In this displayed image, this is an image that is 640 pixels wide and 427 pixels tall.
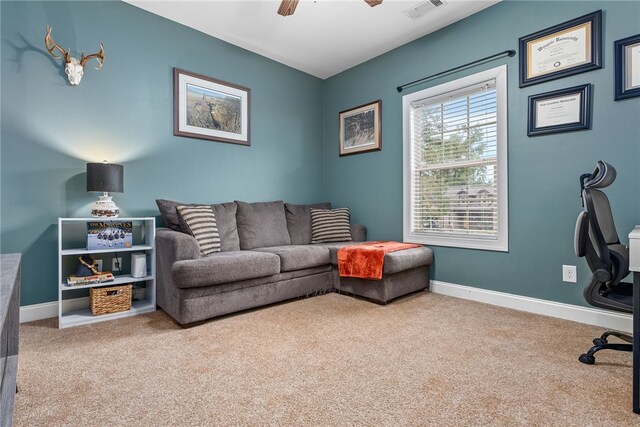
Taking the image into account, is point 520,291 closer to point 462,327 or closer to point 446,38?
point 462,327

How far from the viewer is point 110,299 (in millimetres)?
2598

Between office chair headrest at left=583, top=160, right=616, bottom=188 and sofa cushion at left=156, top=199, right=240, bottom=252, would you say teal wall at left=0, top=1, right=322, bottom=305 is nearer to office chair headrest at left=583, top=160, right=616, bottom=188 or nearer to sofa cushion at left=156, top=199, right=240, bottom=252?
sofa cushion at left=156, top=199, right=240, bottom=252

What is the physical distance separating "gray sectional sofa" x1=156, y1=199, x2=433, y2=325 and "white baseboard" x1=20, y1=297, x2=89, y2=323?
660 millimetres

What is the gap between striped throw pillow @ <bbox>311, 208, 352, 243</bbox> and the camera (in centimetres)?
386

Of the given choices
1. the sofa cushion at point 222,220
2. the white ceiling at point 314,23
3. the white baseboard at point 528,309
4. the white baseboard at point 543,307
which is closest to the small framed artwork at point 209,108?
the white ceiling at point 314,23

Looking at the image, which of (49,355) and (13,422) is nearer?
(13,422)

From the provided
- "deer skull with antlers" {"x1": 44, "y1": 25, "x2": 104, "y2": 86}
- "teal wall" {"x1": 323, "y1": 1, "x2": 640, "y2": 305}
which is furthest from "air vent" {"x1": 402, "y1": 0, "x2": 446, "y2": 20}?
"deer skull with antlers" {"x1": 44, "y1": 25, "x2": 104, "y2": 86}

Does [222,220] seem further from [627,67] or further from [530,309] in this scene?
[627,67]

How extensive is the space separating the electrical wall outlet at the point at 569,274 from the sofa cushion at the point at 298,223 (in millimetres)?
2471

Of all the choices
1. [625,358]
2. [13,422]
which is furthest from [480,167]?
[13,422]

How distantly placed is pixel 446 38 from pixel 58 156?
12.2ft

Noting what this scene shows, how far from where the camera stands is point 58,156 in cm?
266

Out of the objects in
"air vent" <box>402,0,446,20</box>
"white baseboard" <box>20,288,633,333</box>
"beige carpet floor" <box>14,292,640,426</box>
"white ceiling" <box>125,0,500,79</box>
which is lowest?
"beige carpet floor" <box>14,292,640,426</box>

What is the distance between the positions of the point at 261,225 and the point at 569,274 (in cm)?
280
